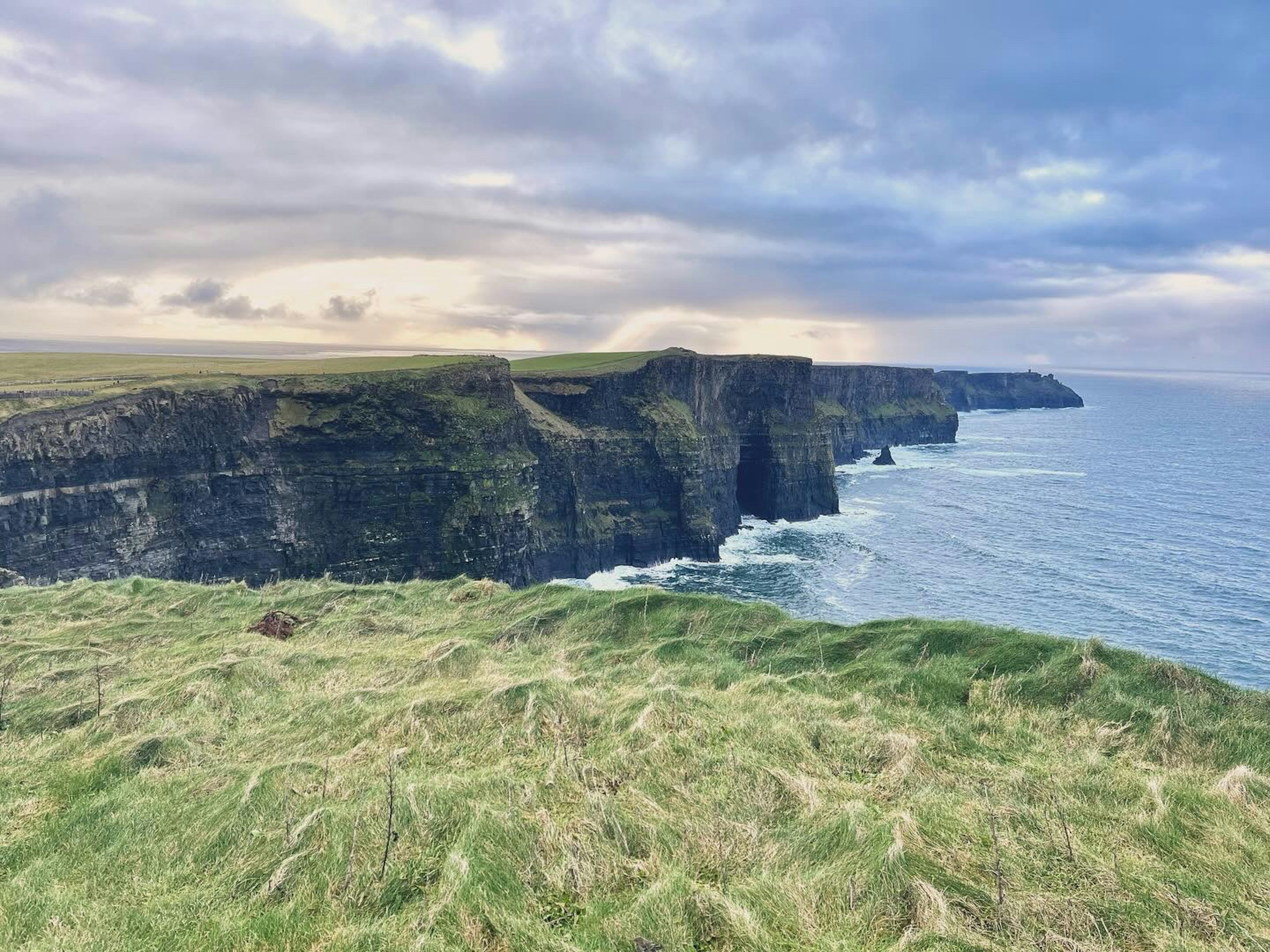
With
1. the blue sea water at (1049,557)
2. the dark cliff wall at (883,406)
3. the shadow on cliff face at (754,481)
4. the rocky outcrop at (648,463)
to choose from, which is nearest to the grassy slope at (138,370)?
the rocky outcrop at (648,463)

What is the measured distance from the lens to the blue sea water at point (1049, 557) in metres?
42.2

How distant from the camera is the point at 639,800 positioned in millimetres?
7844

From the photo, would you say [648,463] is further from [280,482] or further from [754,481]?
[280,482]

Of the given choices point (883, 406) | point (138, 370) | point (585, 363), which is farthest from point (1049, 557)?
point (883, 406)

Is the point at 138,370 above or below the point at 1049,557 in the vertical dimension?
above

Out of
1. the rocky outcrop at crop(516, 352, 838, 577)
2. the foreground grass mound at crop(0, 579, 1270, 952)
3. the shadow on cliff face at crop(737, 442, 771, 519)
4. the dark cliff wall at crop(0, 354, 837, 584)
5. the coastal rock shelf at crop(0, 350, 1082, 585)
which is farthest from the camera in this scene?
the shadow on cliff face at crop(737, 442, 771, 519)

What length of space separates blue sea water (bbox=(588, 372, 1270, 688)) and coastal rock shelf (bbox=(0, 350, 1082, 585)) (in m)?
7.19

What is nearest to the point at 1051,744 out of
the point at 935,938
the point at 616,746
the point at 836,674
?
the point at 836,674

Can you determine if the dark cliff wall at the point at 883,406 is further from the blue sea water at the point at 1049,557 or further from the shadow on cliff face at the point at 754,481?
the shadow on cliff face at the point at 754,481

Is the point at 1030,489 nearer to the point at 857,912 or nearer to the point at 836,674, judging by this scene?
the point at 836,674

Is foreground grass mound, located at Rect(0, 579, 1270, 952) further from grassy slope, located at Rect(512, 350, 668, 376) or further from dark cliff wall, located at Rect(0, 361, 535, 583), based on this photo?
grassy slope, located at Rect(512, 350, 668, 376)

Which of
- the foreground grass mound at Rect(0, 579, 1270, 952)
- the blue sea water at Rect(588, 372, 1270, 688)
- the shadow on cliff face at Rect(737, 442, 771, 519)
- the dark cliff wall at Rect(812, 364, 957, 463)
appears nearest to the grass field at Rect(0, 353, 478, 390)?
the blue sea water at Rect(588, 372, 1270, 688)

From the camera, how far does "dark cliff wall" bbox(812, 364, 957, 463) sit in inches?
5418

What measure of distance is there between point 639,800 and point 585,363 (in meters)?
78.7
